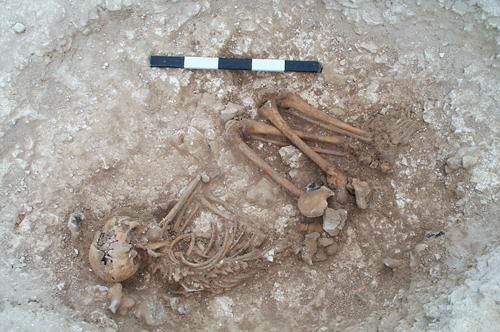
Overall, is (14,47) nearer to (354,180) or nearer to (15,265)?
(15,265)

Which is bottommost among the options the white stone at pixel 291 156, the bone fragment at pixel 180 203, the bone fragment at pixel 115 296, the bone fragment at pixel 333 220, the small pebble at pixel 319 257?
the bone fragment at pixel 115 296

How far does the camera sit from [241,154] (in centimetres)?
447

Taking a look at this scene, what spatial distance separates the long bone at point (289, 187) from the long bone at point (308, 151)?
228 mm

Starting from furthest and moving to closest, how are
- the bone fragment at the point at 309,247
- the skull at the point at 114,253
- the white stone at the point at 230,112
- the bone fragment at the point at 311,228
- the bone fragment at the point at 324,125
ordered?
the white stone at the point at 230,112
the bone fragment at the point at 324,125
the bone fragment at the point at 311,228
the bone fragment at the point at 309,247
the skull at the point at 114,253

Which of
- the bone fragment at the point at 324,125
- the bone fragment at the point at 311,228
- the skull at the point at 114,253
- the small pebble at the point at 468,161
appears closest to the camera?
the skull at the point at 114,253

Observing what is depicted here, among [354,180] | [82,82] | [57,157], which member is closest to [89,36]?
[82,82]

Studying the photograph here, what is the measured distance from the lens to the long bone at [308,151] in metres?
4.11

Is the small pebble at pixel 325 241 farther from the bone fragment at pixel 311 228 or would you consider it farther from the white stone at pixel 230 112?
the white stone at pixel 230 112

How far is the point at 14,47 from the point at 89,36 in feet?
2.65

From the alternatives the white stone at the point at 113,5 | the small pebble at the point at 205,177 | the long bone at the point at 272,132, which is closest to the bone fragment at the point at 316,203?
the long bone at the point at 272,132

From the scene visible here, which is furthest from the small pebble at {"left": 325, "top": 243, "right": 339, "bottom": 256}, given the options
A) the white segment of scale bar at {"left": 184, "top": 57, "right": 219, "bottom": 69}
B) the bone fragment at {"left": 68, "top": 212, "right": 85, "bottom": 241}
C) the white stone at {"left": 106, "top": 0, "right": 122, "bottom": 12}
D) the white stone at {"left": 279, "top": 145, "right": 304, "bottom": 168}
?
the white stone at {"left": 106, "top": 0, "right": 122, "bottom": 12}

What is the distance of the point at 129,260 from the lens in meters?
3.65

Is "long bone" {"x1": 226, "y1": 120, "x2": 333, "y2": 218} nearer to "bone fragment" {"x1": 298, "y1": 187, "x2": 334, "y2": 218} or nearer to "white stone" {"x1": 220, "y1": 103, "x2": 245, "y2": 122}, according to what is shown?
"bone fragment" {"x1": 298, "y1": 187, "x2": 334, "y2": 218}

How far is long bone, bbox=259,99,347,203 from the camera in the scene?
4.11m
